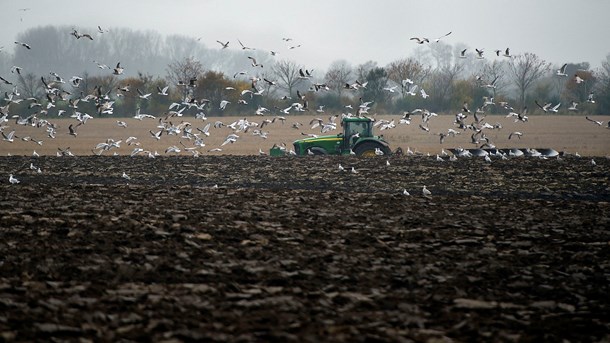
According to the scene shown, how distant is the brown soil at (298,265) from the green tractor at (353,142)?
41.5 ft

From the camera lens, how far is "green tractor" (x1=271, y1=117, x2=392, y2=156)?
3294 cm

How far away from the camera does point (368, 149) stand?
111 feet

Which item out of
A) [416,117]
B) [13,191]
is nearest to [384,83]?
[416,117]

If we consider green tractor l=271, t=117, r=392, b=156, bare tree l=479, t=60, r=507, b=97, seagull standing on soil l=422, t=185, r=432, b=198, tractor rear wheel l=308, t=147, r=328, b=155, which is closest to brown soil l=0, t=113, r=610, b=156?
bare tree l=479, t=60, r=507, b=97

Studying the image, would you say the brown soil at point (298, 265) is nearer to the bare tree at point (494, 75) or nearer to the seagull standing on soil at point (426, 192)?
the seagull standing on soil at point (426, 192)

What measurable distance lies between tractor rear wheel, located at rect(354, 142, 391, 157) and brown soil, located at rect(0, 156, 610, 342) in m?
13.0

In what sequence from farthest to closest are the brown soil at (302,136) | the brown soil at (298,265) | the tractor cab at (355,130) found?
the brown soil at (302,136)
the tractor cab at (355,130)
the brown soil at (298,265)

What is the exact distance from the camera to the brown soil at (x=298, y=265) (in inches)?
303

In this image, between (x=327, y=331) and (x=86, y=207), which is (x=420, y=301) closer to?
(x=327, y=331)

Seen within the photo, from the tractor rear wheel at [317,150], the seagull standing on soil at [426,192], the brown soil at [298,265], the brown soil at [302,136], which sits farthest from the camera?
the brown soil at [302,136]

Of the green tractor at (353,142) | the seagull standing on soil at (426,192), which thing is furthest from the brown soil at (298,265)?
the green tractor at (353,142)

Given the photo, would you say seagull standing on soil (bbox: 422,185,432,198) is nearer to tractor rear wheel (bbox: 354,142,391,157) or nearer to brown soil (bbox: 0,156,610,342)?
brown soil (bbox: 0,156,610,342)

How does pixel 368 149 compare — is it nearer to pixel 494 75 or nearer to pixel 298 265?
pixel 298 265

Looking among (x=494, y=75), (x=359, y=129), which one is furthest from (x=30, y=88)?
(x=359, y=129)
